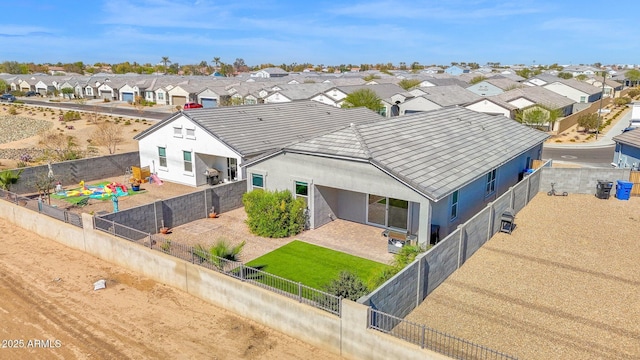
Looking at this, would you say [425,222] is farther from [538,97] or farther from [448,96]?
[538,97]

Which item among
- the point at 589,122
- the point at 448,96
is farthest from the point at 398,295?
the point at 448,96

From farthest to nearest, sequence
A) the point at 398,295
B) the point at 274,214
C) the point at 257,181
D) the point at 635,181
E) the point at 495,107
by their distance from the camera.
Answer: the point at 495,107 → the point at 635,181 → the point at 257,181 → the point at 274,214 → the point at 398,295

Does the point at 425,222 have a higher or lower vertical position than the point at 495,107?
lower

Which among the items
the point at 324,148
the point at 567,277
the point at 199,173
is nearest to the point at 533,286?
the point at 567,277

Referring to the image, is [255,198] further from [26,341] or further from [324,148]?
[26,341]

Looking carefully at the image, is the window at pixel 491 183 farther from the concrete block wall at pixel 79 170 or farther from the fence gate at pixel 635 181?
the concrete block wall at pixel 79 170

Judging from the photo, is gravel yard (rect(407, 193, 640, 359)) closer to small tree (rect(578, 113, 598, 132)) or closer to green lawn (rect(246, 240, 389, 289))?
green lawn (rect(246, 240, 389, 289))
